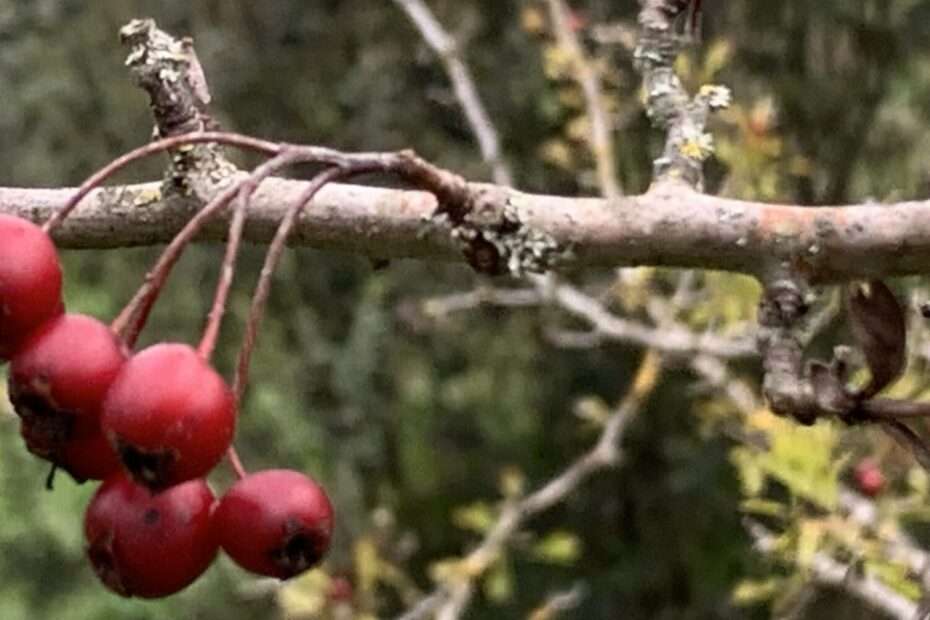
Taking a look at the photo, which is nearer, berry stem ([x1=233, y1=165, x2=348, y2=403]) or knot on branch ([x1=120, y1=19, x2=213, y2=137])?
berry stem ([x1=233, y1=165, x2=348, y2=403])

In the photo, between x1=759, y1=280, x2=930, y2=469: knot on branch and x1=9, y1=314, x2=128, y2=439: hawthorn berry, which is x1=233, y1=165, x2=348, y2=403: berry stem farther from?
x1=759, y1=280, x2=930, y2=469: knot on branch

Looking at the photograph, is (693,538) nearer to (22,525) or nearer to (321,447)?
(321,447)

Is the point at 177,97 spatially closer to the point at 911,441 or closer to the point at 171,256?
the point at 171,256

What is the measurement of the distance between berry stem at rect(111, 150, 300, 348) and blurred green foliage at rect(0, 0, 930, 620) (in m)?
1.83

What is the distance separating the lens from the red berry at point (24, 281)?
25.2 inches

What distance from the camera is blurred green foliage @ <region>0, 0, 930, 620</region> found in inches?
109

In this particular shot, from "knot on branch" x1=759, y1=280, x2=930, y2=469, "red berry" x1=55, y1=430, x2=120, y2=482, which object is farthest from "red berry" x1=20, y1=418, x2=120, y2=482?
"knot on branch" x1=759, y1=280, x2=930, y2=469

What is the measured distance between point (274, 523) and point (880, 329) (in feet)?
1.08

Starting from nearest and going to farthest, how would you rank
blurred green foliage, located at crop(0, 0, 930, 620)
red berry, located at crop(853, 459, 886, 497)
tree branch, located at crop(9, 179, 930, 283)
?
tree branch, located at crop(9, 179, 930, 283) < red berry, located at crop(853, 459, 886, 497) < blurred green foliage, located at crop(0, 0, 930, 620)

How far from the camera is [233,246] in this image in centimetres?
67

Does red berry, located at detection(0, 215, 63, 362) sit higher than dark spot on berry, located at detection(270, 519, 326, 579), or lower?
higher

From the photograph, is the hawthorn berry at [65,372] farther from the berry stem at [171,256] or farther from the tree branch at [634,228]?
the tree branch at [634,228]

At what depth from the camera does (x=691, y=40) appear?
0.97 meters

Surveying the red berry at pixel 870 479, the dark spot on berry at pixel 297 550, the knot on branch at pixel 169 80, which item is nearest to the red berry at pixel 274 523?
the dark spot on berry at pixel 297 550
